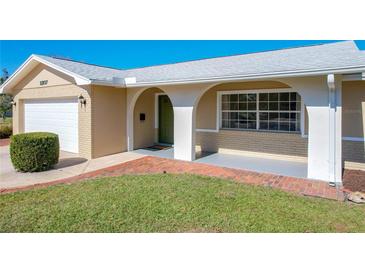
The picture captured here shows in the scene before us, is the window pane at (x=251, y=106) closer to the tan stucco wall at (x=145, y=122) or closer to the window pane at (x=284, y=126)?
the window pane at (x=284, y=126)

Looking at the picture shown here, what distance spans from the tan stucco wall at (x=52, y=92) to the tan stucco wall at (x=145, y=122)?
7.62ft

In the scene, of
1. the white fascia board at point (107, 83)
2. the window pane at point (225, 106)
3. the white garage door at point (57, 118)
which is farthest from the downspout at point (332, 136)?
the white garage door at point (57, 118)

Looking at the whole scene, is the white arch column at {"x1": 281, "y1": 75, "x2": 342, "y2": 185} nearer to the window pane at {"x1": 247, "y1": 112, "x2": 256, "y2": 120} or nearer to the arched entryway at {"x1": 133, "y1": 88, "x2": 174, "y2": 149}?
the window pane at {"x1": 247, "y1": 112, "x2": 256, "y2": 120}

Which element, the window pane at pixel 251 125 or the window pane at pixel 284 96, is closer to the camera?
the window pane at pixel 284 96

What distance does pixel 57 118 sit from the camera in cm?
1124

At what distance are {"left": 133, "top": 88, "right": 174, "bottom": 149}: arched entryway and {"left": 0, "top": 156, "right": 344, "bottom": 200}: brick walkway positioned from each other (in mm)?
2530

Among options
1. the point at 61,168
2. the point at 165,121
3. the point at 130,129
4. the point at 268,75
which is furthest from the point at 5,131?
the point at 268,75

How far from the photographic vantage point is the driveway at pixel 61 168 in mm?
6691

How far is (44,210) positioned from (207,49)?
1221 cm

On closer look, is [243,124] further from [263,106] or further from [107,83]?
[107,83]

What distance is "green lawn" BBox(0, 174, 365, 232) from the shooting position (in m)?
3.88

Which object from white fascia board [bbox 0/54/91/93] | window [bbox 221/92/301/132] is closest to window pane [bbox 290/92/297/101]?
window [bbox 221/92/301/132]

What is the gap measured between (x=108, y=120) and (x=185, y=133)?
3456 mm
